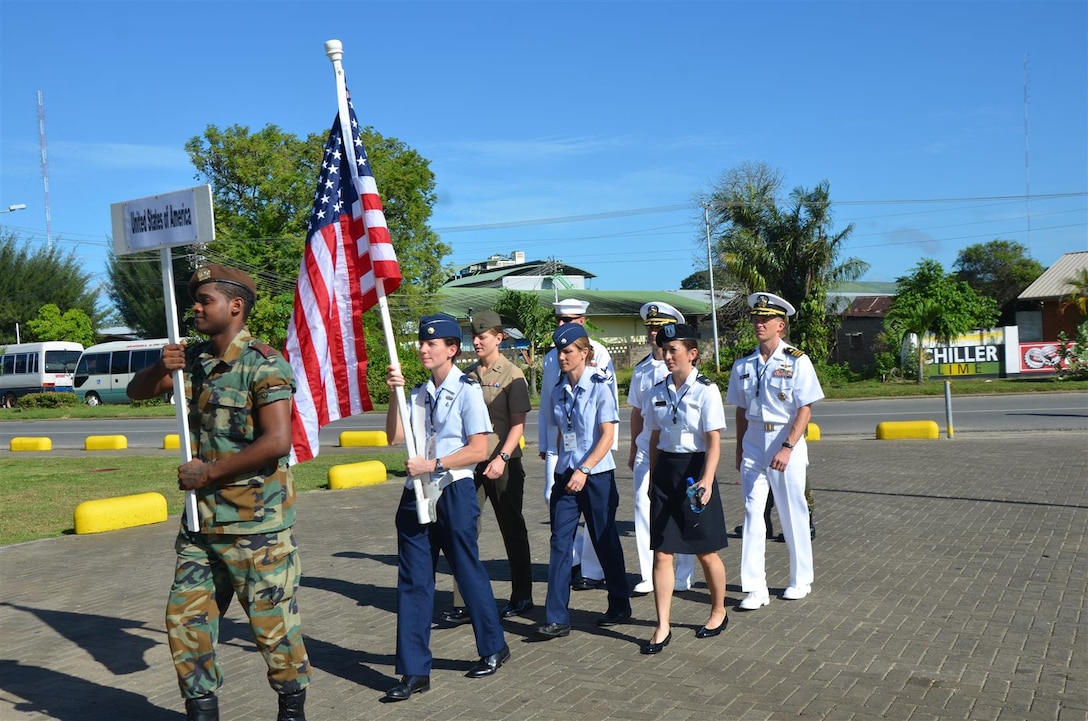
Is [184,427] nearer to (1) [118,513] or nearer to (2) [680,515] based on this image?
(2) [680,515]

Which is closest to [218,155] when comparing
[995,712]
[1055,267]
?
[1055,267]

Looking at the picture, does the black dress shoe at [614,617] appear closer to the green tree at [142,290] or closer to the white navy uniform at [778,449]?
the white navy uniform at [778,449]

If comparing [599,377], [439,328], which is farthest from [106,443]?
[439,328]

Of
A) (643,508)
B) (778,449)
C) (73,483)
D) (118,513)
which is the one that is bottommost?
(73,483)

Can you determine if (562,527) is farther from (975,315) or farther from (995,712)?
(975,315)

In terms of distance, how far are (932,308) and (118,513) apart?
93.5 ft

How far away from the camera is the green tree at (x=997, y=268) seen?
220ft

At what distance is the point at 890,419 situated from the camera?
22031mm

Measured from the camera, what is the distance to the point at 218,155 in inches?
1649

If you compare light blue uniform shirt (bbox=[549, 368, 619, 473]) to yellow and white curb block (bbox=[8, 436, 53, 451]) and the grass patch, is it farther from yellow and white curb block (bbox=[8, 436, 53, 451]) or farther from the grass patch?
yellow and white curb block (bbox=[8, 436, 53, 451])

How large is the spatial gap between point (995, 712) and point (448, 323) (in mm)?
3352

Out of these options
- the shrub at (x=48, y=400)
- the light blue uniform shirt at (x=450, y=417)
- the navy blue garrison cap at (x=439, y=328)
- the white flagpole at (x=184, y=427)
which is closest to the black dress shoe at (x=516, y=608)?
the light blue uniform shirt at (x=450, y=417)

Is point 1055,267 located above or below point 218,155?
below

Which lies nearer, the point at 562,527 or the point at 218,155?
the point at 562,527
